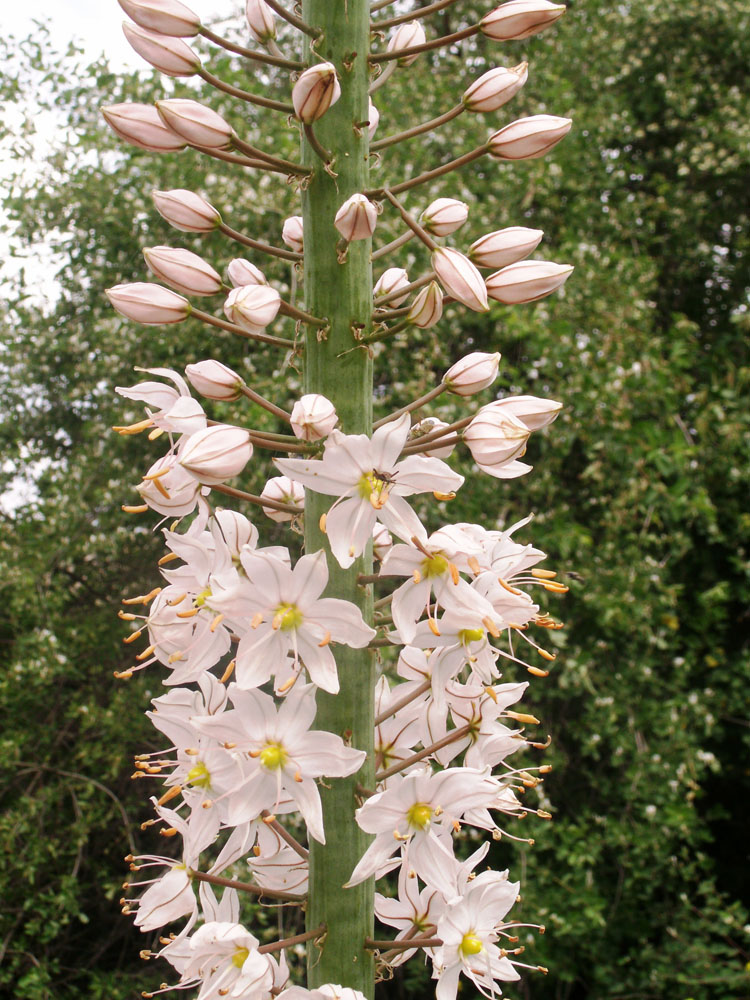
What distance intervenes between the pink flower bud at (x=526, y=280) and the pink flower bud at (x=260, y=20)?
2.47 ft

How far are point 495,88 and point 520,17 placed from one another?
0.12 meters

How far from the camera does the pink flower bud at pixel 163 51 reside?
4.89 feet

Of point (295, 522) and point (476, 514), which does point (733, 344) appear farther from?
point (295, 522)

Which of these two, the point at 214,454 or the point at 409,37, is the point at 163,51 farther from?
the point at 214,454

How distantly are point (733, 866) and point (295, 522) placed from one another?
206 inches

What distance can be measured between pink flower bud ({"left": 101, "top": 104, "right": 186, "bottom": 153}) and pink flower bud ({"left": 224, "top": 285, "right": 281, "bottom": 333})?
30 cm

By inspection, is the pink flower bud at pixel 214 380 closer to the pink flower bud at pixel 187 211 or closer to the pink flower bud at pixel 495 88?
the pink flower bud at pixel 187 211

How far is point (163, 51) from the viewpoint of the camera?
151 centimetres

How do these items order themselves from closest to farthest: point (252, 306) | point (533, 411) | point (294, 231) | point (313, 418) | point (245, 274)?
point (313, 418) < point (252, 306) < point (533, 411) < point (245, 274) < point (294, 231)

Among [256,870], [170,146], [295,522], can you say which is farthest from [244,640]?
[170,146]

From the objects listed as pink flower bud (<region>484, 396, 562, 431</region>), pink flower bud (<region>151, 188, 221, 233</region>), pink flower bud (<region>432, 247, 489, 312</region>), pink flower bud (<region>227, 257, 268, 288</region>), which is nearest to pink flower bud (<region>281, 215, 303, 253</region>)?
pink flower bud (<region>227, 257, 268, 288</region>)

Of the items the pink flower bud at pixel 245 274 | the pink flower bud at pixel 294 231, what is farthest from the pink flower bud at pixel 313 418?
the pink flower bud at pixel 294 231

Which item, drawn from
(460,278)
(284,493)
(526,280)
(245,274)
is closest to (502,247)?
(526,280)

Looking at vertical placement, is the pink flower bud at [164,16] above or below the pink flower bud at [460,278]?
above
